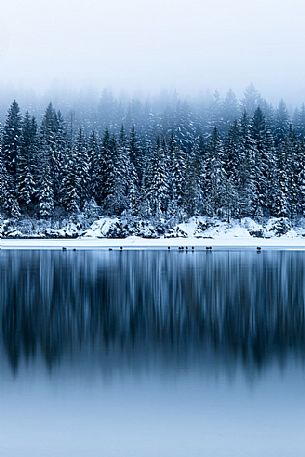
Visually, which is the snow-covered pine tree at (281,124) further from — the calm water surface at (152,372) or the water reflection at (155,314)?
the calm water surface at (152,372)

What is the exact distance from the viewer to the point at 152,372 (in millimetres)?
12836

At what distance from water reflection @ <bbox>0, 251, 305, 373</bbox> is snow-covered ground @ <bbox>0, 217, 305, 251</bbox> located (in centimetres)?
3202

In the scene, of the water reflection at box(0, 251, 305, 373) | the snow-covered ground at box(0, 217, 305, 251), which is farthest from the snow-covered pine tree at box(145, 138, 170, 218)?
the water reflection at box(0, 251, 305, 373)

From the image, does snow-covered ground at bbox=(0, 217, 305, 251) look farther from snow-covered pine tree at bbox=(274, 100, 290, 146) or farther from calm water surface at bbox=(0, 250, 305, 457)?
calm water surface at bbox=(0, 250, 305, 457)

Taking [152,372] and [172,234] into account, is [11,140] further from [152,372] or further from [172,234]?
[152,372]

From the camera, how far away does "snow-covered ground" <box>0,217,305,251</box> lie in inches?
2721

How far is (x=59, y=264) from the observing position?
40562 mm

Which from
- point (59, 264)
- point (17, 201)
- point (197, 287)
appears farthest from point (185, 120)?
point (197, 287)

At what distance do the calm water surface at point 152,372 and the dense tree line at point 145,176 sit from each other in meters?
48.3

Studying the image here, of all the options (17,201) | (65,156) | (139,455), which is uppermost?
(65,156)

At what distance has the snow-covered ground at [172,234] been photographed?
69125 mm

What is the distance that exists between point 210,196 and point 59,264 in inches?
1562

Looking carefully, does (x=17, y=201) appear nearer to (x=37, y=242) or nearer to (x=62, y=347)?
(x=37, y=242)

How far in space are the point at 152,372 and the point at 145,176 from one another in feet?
→ 214
